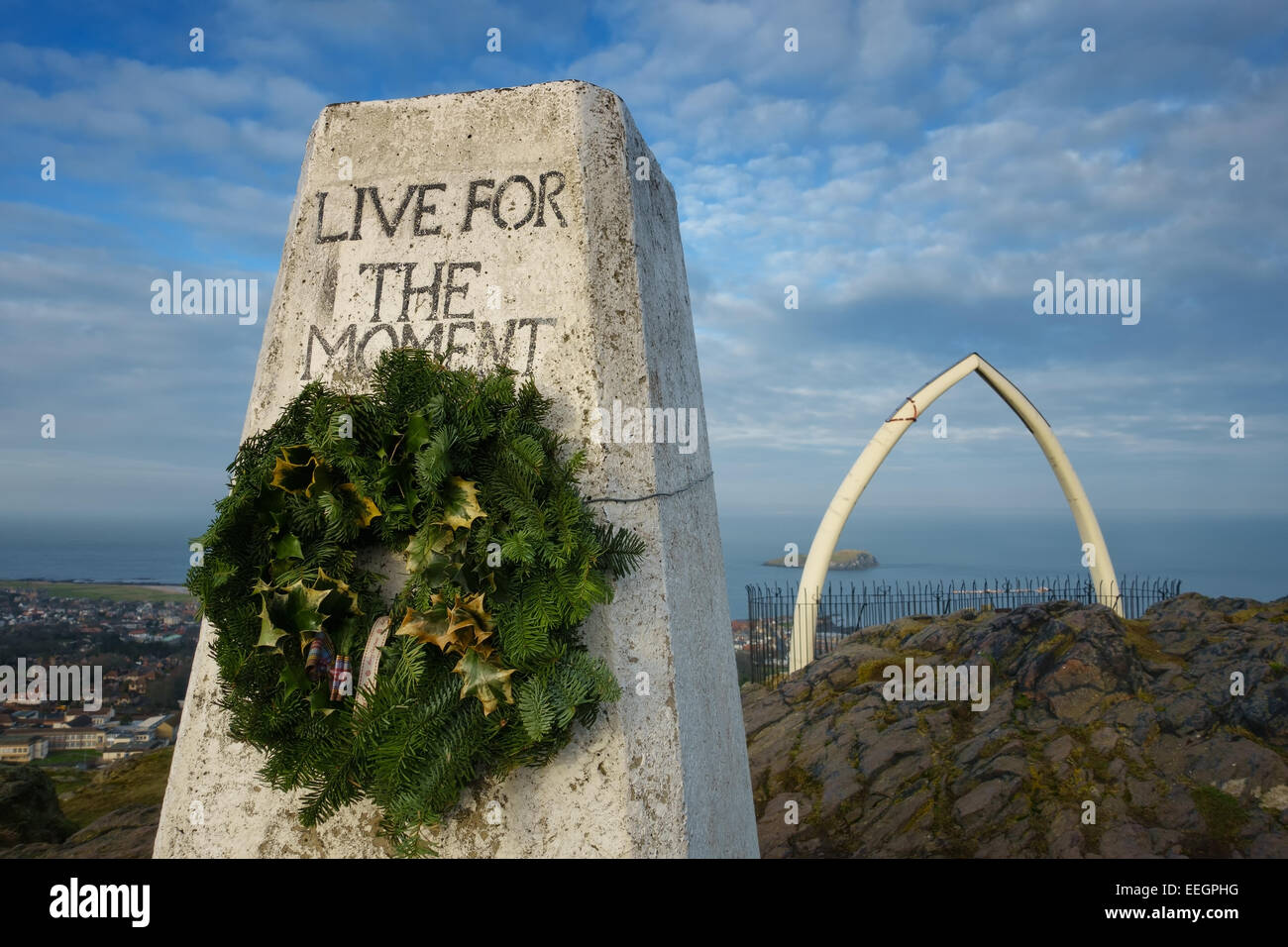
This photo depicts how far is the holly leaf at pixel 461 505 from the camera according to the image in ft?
9.70

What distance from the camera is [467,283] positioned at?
11.5 ft

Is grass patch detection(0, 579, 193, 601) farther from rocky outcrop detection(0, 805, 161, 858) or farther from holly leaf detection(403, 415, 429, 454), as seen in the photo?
holly leaf detection(403, 415, 429, 454)

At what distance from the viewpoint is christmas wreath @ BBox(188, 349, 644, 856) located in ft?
9.34

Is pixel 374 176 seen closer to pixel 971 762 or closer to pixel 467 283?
pixel 467 283

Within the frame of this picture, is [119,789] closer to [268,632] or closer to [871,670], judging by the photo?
[268,632]

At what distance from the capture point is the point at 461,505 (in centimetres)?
298

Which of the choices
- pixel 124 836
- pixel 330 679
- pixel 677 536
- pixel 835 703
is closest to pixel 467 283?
pixel 677 536

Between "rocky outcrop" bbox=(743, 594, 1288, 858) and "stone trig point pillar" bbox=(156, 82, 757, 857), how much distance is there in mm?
4234

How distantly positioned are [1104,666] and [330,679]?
28.2 ft

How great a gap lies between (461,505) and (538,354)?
0.72 metres

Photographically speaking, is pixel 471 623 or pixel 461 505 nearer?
pixel 471 623

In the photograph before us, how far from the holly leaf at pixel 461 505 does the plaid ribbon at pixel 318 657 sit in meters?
0.58

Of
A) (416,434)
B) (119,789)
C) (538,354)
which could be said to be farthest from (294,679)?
(119,789)

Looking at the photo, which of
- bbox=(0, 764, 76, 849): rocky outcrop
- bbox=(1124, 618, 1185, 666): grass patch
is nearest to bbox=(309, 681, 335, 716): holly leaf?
bbox=(0, 764, 76, 849): rocky outcrop
